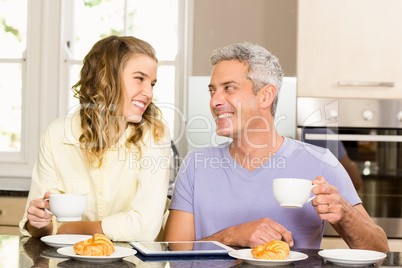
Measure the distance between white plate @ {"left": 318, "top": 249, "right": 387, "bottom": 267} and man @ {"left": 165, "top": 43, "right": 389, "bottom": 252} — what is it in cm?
33

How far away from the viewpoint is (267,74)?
2.08 m

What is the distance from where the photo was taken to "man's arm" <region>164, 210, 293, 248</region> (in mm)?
1607

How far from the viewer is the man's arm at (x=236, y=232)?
161 cm

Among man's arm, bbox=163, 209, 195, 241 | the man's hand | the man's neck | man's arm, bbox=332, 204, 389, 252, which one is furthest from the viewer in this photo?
the man's neck

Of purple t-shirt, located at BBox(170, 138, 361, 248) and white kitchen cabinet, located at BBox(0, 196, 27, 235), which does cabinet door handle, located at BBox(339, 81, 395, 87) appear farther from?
white kitchen cabinet, located at BBox(0, 196, 27, 235)

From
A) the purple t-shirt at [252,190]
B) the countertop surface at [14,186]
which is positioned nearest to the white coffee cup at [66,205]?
the purple t-shirt at [252,190]

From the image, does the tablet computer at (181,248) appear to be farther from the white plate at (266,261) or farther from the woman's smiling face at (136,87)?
the woman's smiling face at (136,87)

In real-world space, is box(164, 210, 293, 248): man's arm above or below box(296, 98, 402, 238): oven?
below

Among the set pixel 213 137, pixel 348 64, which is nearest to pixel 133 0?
pixel 213 137

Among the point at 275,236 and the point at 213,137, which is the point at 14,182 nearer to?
the point at 213,137

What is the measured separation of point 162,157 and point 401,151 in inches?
62.1

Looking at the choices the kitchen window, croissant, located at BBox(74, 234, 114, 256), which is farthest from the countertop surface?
croissant, located at BBox(74, 234, 114, 256)

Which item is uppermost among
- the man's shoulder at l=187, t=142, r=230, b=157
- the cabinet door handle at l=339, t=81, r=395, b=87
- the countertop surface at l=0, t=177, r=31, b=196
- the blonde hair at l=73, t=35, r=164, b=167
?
the cabinet door handle at l=339, t=81, r=395, b=87

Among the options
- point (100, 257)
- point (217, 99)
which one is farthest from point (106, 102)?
point (100, 257)
